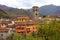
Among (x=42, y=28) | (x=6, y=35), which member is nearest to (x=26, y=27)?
(x=6, y=35)

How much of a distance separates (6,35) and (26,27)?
4.65 metres

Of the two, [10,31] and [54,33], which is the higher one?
[54,33]

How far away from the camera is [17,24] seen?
4334cm

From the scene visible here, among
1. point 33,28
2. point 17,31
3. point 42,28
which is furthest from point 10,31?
point 42,28

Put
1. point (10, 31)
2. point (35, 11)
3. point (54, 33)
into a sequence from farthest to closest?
point (10, 31)
point (35, 11)
point (54, 33)

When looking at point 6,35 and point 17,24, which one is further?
point 17,24

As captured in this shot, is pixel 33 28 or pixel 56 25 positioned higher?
pixel 56 25

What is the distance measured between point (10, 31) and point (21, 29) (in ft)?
8.12

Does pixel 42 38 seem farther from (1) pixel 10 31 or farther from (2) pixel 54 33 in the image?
(1) pixel 10 31

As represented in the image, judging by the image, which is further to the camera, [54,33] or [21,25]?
[21,25]

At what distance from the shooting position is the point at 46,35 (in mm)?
21781

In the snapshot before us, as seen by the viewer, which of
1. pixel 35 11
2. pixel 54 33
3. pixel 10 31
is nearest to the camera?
pixel 54 33

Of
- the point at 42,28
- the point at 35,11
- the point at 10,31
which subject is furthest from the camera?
the point at 10,31

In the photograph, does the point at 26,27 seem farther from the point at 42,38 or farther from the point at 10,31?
the point at 42,38
